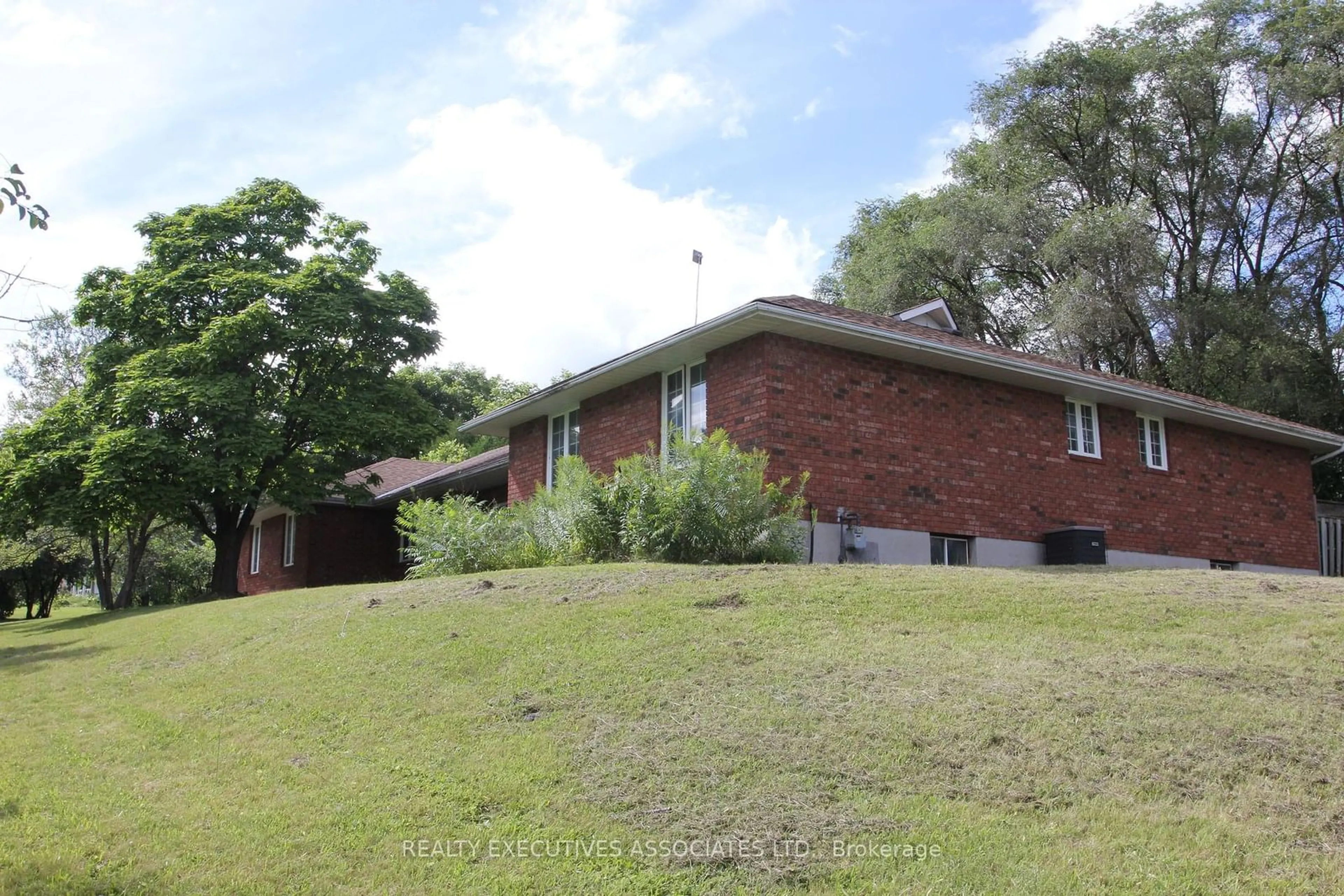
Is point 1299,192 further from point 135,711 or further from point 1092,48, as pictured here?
point 135,711

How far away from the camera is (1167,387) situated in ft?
105

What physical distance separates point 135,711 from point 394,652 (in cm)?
230

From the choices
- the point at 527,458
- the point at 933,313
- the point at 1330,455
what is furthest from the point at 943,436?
the point at 1330,455

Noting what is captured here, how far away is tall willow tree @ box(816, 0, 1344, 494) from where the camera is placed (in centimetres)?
2978

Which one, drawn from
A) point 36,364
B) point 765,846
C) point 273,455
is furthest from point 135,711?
point 36,364

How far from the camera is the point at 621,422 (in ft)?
59.4

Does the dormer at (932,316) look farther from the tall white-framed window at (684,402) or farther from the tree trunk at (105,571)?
the tree trunk at (105,571)

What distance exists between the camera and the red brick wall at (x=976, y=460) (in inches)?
592

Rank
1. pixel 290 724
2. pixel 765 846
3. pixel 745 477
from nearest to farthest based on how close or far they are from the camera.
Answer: pixel 765 846
pixel 290 724
pixel 745 477

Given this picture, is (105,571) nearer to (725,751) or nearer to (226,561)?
(226,561)

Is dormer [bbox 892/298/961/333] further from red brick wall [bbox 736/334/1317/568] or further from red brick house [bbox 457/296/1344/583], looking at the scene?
red brick wall [bbox 736/334/1317/568]

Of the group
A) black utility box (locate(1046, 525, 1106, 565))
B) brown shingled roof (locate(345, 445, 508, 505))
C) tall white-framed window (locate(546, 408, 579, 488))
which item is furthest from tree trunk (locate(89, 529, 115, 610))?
black utility box (locate(1046, 525, 1106, 565))

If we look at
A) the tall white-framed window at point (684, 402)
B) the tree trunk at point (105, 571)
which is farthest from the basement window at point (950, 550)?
the tree trunk at point (105, 571)

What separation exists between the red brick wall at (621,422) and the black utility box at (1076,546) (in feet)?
21.2
